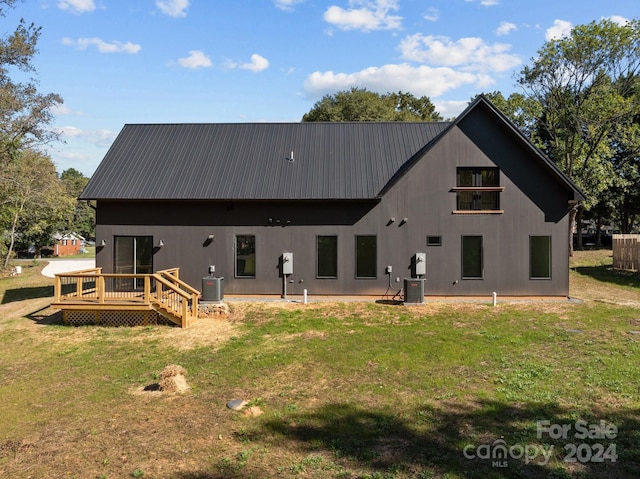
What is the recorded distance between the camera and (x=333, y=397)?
6738 mm

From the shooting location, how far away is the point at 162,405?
263 inches

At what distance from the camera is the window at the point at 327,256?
1470 cm

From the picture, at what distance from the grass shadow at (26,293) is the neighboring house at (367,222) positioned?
18.0 ft

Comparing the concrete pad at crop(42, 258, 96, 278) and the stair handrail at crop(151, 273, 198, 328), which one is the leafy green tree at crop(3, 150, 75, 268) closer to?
the concrete pad at crop(42, 258, 96, 278)

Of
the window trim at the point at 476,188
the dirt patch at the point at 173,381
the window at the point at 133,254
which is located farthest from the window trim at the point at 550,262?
the window at the point at 133,254

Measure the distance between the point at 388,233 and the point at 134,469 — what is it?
1126cm

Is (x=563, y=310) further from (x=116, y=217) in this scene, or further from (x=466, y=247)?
(x=116, y=217)

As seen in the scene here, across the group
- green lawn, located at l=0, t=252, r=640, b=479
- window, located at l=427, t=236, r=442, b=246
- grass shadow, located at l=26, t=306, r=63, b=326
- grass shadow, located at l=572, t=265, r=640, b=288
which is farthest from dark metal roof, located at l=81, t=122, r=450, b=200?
grass shadow, located at l=572, t=265, r=640, b=288

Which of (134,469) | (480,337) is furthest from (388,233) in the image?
(134,469)

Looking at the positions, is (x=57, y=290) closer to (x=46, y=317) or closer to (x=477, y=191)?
(x=46, y=317)

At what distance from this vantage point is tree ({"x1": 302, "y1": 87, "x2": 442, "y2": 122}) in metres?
41.5

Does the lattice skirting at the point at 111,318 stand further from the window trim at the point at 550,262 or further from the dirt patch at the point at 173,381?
the window trim at the point at 550,262

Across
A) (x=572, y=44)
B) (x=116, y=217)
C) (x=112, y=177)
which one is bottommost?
(x=116, y=217)

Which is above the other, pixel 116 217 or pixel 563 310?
pixel 116 217
